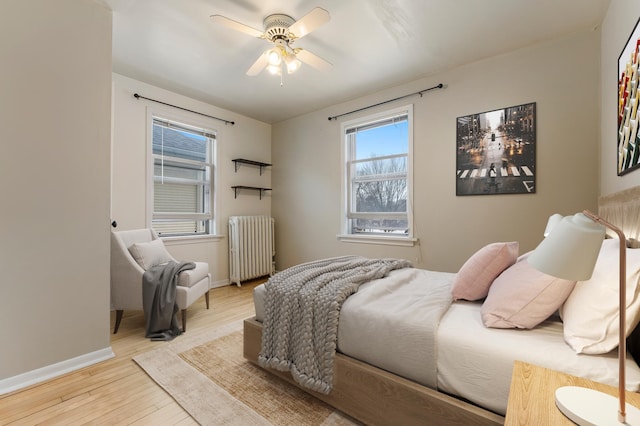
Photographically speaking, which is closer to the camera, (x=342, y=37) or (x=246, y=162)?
(x=342, y=37)

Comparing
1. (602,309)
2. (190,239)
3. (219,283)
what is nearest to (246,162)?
(190,239)

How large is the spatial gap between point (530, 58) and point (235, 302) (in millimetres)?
4013

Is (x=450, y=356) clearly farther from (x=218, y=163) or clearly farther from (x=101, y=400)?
(x=218, y=163)

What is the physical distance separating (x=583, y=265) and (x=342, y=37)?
2.56 metres

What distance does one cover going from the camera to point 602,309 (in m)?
1.02

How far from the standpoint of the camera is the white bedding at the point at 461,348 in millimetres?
1030

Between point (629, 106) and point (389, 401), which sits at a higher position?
point (629, 106)

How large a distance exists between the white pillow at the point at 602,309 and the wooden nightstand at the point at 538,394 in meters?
0.19

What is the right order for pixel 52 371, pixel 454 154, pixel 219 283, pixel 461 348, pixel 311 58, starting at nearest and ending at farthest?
1. pixel 461 348
2. pixel 52 371
3. pixel 311 58
4. pixel 454 154
5. pixel 219 283

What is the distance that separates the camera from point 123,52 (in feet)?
9.21

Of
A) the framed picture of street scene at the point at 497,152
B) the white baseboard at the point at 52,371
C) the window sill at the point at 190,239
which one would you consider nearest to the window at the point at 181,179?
the window sill at the point at 190,239

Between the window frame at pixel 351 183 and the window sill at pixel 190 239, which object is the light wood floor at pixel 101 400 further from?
the window frame at pixel 351 183

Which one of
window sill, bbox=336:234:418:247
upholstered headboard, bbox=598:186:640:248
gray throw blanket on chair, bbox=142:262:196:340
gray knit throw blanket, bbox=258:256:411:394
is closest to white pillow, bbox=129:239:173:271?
gray throw blanket on chair, bbox=142:262:196:340

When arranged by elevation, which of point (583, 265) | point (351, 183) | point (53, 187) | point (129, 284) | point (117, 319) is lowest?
point (117, 319)
